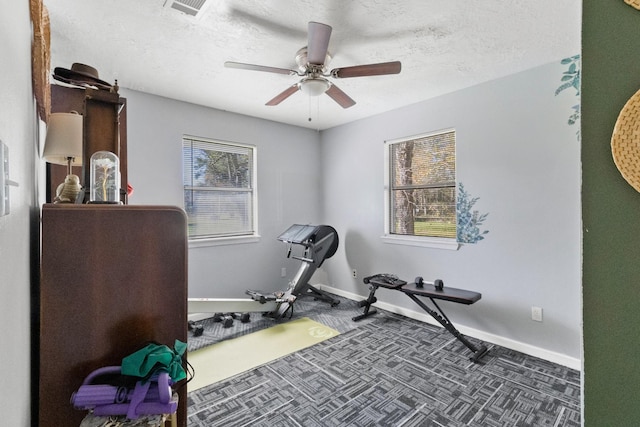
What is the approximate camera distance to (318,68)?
227cm

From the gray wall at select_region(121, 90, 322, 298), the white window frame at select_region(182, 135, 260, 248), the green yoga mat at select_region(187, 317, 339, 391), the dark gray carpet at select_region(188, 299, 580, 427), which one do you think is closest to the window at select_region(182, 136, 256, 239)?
the white window frame at select_region(182, 135, 260, 248)

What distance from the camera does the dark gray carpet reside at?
1.94 metres

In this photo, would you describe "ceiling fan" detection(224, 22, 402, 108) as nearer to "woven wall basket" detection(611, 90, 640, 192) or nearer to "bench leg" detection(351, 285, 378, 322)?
"woven wall basket" detection(611, 90, 640, 192)

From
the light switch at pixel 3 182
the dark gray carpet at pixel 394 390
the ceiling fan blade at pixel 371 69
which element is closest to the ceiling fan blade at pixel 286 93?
the ceiling fan blade at pixel 371 69

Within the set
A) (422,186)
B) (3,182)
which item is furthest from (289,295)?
(3,182)

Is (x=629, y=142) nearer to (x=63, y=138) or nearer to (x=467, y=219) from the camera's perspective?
(x=63, y=138)

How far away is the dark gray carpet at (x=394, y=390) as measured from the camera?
1.94 m

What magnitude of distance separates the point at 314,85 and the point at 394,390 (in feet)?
8.10

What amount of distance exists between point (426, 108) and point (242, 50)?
2.20m

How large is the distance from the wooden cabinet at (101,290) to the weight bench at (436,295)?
240 centimetres

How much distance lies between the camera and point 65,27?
2.01 meters

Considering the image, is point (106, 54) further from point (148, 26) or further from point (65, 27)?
point (148, 26)

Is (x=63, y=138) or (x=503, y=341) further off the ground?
(x=63, y=138)

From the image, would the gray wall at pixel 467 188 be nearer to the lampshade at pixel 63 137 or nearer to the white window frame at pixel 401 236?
the white window frame at pixel 401 236
